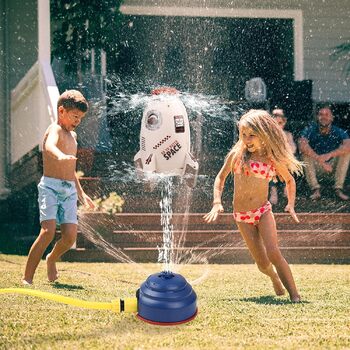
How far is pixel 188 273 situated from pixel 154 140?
1.21 m

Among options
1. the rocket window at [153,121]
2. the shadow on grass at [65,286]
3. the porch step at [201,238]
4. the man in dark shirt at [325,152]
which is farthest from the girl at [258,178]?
the man in dark shirt at [325,152]

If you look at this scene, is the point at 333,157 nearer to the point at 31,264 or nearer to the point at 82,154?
the point at 82,154

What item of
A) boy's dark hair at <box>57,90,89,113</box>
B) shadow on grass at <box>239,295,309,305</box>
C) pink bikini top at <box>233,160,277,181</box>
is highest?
boy's dark hair at <box>57,90,89,113</box>

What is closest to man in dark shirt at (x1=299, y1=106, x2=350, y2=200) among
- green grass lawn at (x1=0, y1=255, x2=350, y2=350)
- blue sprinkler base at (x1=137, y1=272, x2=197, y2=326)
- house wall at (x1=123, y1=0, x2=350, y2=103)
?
green grass lawn at (x1=0, y1=255, x2=350, y2=350)

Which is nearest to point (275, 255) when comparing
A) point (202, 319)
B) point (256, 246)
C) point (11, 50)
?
point (256, 246)

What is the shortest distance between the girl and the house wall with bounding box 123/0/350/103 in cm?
686

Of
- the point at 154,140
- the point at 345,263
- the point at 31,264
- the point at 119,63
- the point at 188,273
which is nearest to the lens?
the point at 31,264

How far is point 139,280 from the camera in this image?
5469mm

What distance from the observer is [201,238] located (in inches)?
282

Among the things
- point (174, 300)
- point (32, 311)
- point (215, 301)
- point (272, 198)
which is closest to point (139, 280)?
point (215, 301)

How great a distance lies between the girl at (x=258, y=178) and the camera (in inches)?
180

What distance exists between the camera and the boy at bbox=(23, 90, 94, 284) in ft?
16.4

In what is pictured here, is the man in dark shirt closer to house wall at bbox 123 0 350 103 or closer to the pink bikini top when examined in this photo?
house wall at bbox 123 0 350 103

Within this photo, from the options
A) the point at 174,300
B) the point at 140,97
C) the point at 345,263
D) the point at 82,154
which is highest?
the point at 140,97
